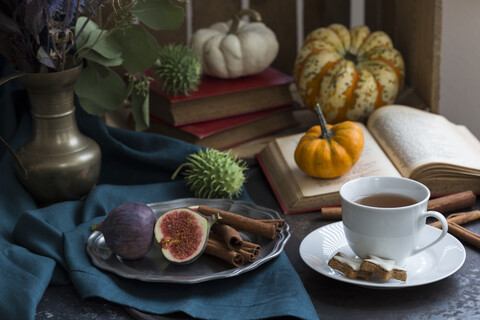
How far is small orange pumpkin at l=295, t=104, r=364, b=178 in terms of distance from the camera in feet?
4.72

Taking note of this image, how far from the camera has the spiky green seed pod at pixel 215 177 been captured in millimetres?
1394

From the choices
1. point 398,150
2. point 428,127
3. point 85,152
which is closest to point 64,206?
point 85,152

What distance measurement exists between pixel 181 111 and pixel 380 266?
82 cm

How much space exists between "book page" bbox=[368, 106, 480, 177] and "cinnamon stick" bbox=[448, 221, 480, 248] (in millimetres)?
184

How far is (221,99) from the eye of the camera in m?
1.77

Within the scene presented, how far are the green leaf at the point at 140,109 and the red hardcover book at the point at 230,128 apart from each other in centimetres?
15

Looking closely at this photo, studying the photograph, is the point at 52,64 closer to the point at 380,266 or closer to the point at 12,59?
the point at 12,59

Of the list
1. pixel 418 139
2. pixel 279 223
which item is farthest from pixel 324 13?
pixel 279 223

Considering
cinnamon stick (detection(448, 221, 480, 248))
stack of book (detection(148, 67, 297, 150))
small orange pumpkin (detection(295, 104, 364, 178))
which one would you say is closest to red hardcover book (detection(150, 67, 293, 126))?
stack of book (detection(148, 67, 297, 150))

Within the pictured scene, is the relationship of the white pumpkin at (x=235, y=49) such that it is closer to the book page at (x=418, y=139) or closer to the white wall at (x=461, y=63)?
the book page at (x=418, y=139)

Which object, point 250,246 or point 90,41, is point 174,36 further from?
point 250,246

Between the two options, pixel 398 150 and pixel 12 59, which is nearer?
pixel 12 59

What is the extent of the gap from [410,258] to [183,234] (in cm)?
41

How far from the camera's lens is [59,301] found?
3.65ft
